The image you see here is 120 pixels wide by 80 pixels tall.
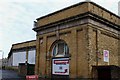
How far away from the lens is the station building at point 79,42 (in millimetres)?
16141

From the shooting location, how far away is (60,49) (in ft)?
61.7

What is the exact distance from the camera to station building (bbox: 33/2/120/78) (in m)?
16.1

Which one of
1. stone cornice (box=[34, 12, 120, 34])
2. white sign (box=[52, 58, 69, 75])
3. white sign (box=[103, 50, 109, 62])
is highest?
stone cornice (box=[34, 12, 120, 34])

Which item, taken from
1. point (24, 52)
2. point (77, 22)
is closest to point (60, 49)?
point (77, 22)

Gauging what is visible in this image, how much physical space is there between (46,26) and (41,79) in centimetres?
535

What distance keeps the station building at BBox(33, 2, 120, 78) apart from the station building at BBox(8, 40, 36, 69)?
34.7ft

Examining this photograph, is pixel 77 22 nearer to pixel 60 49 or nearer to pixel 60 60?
pixel 60 49

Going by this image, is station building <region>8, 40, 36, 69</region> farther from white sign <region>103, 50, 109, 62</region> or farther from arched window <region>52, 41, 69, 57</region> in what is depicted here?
white sign <region>103, 50, 109, 62</region>

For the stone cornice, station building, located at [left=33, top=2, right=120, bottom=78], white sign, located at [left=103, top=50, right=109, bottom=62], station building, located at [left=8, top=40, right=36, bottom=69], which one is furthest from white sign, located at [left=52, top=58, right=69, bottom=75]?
station building, located at [left=8, top=40, right=36, bottom=69]

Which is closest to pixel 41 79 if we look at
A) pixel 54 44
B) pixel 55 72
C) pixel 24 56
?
pixel 55 72

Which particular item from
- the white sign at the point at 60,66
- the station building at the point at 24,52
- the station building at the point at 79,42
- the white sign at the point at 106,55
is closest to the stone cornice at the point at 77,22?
the station building at the point at 79,42

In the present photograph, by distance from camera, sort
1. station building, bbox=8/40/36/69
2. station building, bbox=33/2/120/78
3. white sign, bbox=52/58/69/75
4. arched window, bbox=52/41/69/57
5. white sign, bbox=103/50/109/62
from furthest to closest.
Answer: station building, bbox=8/40/36/69 < arched window, bbox=52/41/69/57 < white sign, bbox=103/50/109/62 < white sign, bbox=52/58/69/75 < station building, bbox=33/2/120/78

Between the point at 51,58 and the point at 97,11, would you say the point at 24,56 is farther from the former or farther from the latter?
the point at 97,11

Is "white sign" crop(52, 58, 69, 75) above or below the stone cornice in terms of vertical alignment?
below
